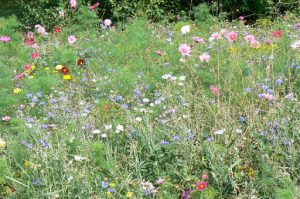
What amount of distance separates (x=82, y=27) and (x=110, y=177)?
14.7 feet

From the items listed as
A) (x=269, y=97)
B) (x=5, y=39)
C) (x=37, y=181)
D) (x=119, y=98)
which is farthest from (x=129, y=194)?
(x=5, y=39)

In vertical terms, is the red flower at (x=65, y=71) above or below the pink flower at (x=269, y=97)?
below

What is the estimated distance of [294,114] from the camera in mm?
3719

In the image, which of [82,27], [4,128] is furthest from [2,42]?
[4,128]

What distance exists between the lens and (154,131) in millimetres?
3717

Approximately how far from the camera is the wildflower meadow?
126 inches

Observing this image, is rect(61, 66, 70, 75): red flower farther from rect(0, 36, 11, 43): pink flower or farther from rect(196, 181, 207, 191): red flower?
rect(196, 181, 207, 191): red flower

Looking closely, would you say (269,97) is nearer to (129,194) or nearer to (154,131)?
(154,131)

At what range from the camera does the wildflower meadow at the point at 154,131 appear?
10.5 ft

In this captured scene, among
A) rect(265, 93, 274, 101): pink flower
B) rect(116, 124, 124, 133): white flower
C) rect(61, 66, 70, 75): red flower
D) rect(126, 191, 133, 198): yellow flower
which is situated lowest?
rect(126, 191, 133, 198): yellow flower

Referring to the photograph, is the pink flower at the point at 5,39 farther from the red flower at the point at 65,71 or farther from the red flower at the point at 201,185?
the red flower at the point at 201,185

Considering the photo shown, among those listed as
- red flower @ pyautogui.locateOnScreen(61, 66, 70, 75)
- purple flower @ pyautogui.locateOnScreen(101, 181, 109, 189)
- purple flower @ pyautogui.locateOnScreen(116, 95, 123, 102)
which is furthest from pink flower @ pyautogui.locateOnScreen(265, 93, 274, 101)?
red flower @ pyautogui.locateOnScreen(61, 66, 70, 75)

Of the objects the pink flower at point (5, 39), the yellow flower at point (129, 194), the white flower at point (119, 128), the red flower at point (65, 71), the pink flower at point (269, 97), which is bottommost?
the yellow flower at point (129, 194)

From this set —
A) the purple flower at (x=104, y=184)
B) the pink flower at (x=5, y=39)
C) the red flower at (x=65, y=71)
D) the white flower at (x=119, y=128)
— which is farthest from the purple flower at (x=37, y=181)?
the pink flower at (x=5, y=39)
